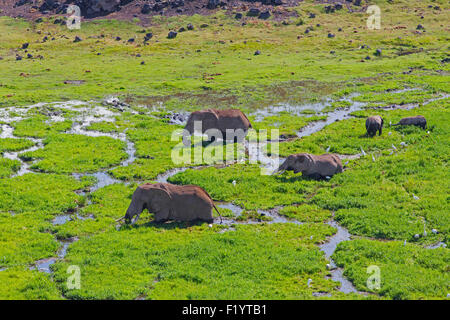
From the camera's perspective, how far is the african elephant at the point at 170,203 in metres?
16.1

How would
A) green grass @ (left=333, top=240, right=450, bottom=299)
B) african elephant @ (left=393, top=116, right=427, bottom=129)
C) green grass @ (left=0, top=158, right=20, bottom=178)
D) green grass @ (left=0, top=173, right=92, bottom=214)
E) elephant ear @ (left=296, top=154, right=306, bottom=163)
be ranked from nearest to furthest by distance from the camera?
green grass @ (left=333, top=240, right=450, bottom=299), green grass @ (left=0, top=173, right=92, bottom=214), elephant ear @ (left=296, top=154, right=306, bottom=163), green grass @ (left=0, top=158, right=20, bottom=178), african elephant @ (left=393, top=116, right=427, bottom=129)

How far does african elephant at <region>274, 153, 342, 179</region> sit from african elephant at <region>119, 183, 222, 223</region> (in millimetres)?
5059

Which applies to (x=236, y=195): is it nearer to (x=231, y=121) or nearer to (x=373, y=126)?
(x=231, y=121)

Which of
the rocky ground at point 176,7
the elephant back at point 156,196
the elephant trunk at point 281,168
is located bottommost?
the elephant trunk at point 281,168

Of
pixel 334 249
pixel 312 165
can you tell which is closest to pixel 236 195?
pixel 312 165

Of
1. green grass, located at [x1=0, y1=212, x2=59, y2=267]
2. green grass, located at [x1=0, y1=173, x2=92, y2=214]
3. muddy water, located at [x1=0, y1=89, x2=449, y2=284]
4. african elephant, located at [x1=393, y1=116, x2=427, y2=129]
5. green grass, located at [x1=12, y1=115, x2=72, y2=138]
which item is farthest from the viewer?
green grass, located at [x1=12, y1=115, x2=72, y2=138]

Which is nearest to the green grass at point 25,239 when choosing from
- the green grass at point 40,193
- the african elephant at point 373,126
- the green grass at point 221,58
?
the green grass at point 40,193

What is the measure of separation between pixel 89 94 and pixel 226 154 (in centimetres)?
1980

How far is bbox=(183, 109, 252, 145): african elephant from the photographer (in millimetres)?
25875

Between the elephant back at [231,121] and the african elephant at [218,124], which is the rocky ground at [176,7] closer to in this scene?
the elephant back at [231,121]

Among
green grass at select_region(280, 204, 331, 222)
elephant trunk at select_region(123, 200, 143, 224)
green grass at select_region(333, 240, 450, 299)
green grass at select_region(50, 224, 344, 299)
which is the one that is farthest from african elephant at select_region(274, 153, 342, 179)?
elephant trunk at select_region(123, 200, 143, 224)

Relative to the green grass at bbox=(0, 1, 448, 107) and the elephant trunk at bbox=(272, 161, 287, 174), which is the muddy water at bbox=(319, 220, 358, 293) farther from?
the green grass at bbox=(0, 1, 448, 107)

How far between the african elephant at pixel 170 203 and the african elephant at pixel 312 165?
5059 millimetres

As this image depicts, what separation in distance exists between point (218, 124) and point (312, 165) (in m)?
7.33
